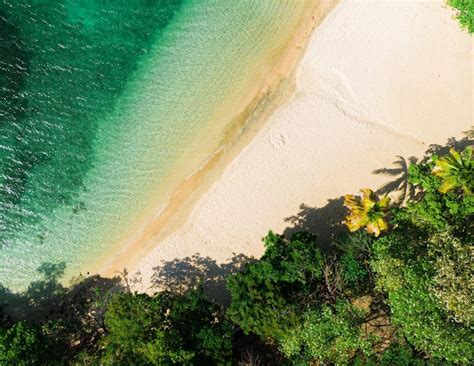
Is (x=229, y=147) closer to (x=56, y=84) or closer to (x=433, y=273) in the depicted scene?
(x=56, y=84)

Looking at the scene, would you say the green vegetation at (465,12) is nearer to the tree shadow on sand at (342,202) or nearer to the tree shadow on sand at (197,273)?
the tree shadow on sand at (342,202)

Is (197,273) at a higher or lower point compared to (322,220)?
lower

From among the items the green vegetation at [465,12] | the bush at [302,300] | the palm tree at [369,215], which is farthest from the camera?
the green vegetation at [465,12]

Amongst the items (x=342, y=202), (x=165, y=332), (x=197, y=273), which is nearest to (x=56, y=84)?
(x=197, y=273)

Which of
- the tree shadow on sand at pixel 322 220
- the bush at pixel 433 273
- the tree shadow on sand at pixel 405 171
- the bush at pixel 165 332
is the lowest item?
the bush at pixel 165 332

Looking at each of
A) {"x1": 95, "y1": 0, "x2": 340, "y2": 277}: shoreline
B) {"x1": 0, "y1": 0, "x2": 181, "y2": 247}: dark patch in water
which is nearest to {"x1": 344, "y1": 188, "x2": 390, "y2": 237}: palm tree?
{"x1": 95, "y1": 0, "x2": 340, "y2": 277}: shoreline

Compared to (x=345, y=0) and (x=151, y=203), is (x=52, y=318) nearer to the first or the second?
(x=151, y=203)

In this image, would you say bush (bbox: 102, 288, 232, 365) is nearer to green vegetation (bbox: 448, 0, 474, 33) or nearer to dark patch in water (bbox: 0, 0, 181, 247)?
dark patch in water (bbox: 0, 0, 181, 247)

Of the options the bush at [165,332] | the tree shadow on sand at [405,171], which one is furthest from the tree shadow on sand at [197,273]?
the tree shadow on sand at [405,171]
